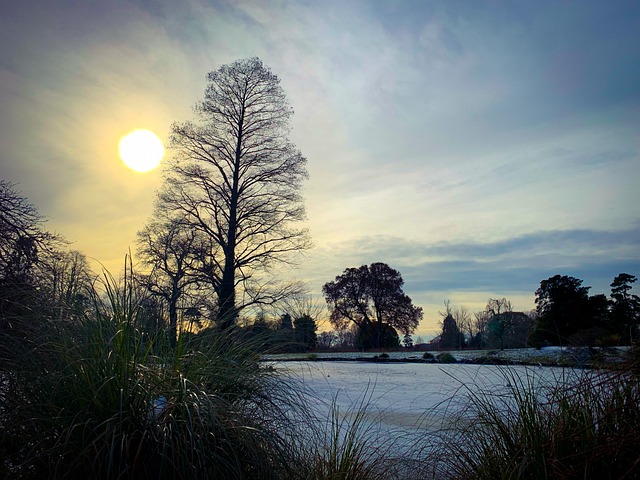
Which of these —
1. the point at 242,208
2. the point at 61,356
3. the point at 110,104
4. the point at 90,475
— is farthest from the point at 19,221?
the point at 242,208

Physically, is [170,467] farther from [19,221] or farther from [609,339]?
[19,221]

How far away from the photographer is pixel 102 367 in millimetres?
2549

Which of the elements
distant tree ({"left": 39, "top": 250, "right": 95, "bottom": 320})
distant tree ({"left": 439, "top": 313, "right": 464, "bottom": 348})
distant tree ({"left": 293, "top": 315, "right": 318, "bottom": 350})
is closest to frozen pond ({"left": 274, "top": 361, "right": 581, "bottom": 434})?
distant tree ({"left": 293, "top": 315, "right": 318, "bottom": 350})

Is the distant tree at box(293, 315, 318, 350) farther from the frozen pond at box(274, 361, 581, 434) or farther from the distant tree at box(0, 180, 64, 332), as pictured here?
the distant tree at box(0, 180, 64, 332)

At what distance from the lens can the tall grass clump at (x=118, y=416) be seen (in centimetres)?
225

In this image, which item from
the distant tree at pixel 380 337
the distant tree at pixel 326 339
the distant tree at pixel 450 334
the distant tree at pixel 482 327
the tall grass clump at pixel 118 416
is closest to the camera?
the tall grass clump at pixel 118 416

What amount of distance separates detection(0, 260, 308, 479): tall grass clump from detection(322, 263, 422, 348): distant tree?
3508 centimetres

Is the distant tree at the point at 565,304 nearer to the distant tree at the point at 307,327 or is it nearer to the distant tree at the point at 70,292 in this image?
the distant tree at the point at 307,327

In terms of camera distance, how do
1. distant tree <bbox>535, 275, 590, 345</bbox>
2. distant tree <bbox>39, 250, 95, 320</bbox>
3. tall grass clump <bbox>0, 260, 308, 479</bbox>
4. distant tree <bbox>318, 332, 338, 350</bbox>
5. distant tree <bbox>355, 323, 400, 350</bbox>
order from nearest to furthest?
tall grass clump <bbox>0, 260, 308, 479</bbox>, distant tree <bbox>39, 250, 95, 320</bbox>, distant tree <bbox>318, 332, 338, 350</bbox>, distant tree <bbox>535, 275, 590, 345</bbox>, distant tree <bbox>355, 323, 400, 350</bbox>

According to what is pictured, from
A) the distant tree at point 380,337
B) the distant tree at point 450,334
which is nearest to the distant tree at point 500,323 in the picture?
the distant tree at point 450,334

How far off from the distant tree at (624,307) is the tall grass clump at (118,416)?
2.76m

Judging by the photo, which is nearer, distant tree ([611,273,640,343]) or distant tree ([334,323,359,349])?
distant tree ([611,273,640,343])

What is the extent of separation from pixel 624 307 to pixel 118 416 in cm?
445

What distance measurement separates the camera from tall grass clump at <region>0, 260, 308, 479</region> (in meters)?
2.25
